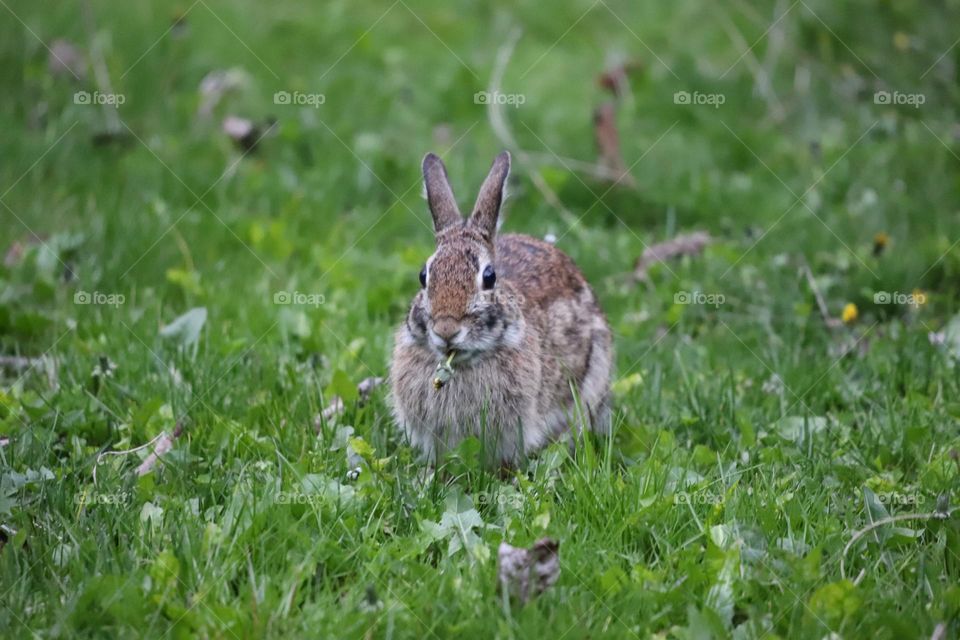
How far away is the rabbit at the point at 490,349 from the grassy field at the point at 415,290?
0.58 ft

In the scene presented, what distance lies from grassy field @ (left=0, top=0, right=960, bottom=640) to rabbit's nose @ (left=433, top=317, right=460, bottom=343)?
0.40 meters

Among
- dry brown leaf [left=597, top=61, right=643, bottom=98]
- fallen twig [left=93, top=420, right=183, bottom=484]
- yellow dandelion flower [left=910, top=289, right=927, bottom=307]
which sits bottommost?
fallen twig [left=93, top=420, right=183, bottom=484]

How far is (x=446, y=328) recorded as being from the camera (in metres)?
3.90

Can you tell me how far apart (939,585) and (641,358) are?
2.11 metres

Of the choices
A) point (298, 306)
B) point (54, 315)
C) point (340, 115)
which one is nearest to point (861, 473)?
point (298, 306)

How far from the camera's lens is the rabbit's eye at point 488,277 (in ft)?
13.5

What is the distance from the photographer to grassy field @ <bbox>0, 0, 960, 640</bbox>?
3.34 m

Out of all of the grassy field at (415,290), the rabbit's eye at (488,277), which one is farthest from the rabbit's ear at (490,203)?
the grassy field at (415,290)

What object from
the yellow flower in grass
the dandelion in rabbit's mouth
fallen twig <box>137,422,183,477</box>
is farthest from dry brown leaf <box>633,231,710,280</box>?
fallen twig <box>137,422,183,477</box>

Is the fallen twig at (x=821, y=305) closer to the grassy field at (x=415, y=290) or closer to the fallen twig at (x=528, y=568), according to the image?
the grassy field at (x=415, y=290)

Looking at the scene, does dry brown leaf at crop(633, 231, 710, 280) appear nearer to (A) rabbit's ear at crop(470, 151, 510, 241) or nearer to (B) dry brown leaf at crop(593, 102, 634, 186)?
(B) dry brown leaf at crop(593, 102, 634, 186)

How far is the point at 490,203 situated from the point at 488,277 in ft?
1.40

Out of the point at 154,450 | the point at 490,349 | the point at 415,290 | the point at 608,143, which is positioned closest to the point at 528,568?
the point at 490,349

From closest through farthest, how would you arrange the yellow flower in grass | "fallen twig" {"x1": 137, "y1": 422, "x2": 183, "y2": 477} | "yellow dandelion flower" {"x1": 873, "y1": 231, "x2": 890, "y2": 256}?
"fallen twig" {"x1": 137, "y1": 422, "x2": 183, "y2": 477} < the yellow flower in grass < "yellow dandelion flower" {"x1": 873, "y1": 231, "x2": 890, "y2": 256}
